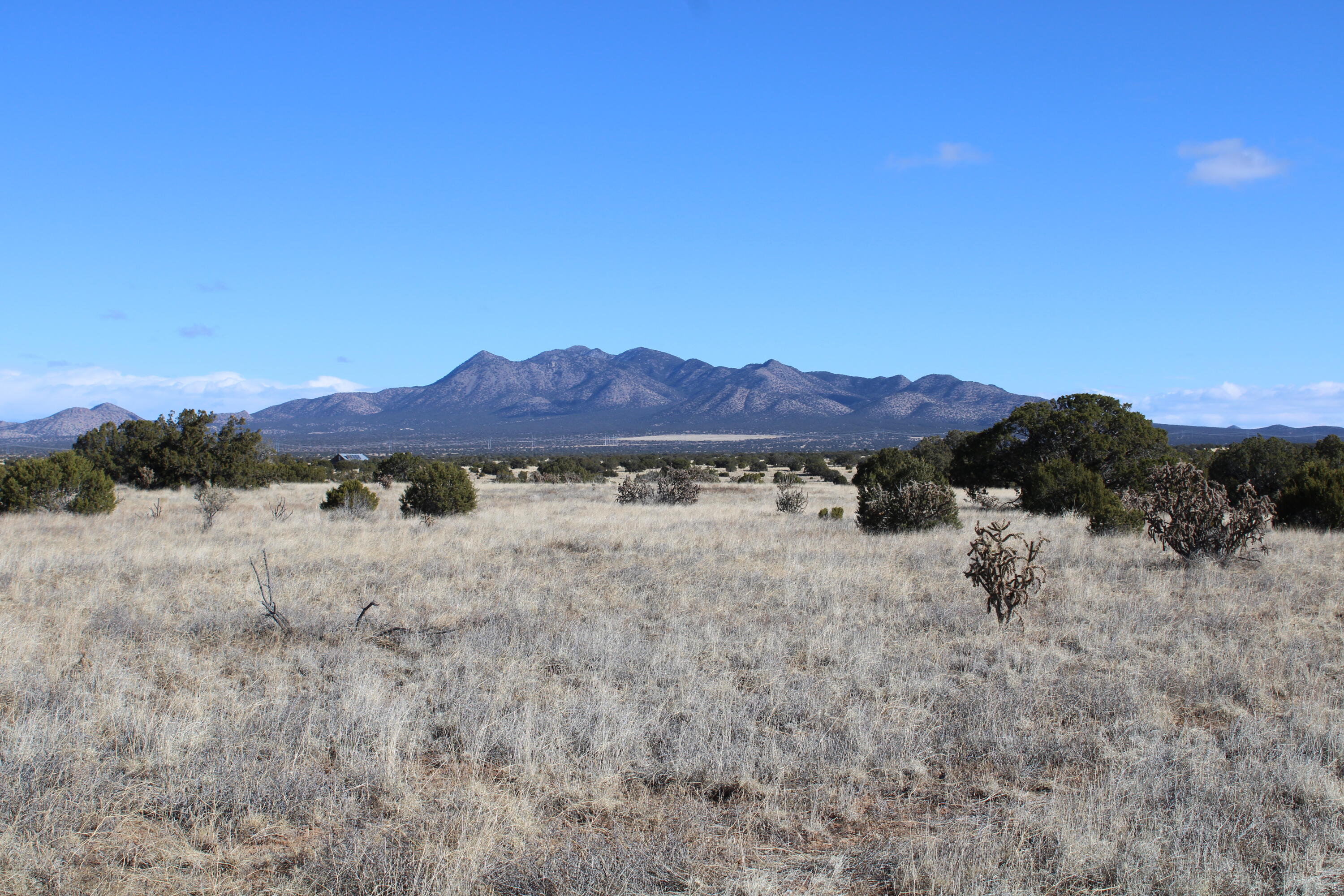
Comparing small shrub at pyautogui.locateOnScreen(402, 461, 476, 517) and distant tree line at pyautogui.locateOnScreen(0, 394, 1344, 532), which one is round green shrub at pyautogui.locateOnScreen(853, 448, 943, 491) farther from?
small shrub at pyautogui.locateOnScreen(402, 461, 476, 517)

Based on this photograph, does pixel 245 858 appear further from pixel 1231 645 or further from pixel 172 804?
pixel 1231 645

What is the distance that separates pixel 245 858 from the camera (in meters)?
3.87

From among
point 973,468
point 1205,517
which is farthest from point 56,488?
point 973,468

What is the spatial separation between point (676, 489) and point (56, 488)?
1740 cm

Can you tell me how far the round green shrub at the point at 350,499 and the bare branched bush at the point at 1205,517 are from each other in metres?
18.1

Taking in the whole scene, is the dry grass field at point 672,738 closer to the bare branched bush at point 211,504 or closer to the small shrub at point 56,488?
the bare branched bush at point 211,504

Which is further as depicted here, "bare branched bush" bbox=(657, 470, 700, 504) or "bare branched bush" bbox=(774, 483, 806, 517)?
"bare branched bush" bbox=(657, 470, 700, 504)

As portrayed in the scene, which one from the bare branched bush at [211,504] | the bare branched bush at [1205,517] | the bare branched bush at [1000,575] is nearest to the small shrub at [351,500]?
the bare branched bush at [211,504]

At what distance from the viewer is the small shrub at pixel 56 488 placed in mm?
20047

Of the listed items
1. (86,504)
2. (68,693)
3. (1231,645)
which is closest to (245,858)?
(68,693)

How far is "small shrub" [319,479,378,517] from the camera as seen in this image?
71.7 ft

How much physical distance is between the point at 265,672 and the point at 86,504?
17.2m

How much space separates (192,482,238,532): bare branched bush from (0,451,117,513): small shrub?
2.44 m

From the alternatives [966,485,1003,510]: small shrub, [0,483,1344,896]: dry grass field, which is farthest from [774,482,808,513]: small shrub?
[0,483,1344,896]: dry grass field
